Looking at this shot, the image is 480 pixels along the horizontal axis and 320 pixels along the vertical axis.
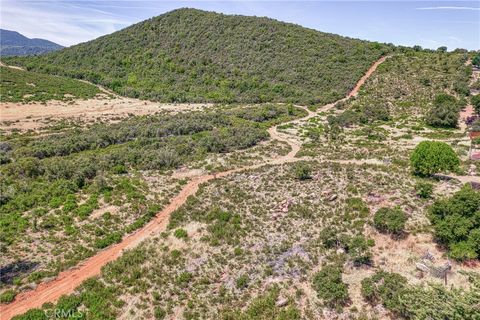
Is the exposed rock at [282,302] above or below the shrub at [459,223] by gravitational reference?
below

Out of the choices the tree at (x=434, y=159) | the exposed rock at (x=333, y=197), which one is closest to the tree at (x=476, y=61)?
the tree at (x=434, y=159)

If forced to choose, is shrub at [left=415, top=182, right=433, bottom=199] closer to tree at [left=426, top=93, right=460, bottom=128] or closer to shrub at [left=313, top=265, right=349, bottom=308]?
shrub at [left=313, top=265, right=349, bottom=308]

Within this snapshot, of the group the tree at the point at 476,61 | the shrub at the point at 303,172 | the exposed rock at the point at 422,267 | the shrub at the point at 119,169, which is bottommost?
the exposed rock at the point at 422,267

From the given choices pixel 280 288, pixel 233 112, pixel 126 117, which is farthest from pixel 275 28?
pixel 280 288

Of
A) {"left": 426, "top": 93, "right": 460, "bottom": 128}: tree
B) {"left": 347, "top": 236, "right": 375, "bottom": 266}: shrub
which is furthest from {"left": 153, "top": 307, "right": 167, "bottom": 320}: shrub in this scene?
{"left": 426, "top": 93, "right": 460, "bottom": 128}: tree

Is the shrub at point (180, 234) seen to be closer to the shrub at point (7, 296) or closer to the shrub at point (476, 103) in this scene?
the shrub at point (7, 296)

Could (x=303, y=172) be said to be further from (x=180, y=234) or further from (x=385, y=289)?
(x=385, y=289)

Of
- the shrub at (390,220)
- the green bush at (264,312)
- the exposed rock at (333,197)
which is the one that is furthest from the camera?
the exposed rock at (333,197)
